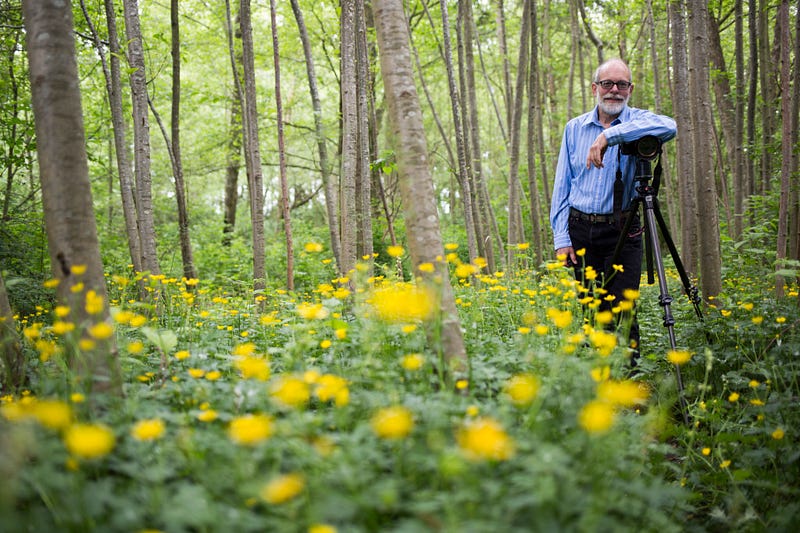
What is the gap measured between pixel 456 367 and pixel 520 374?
1.01 ft

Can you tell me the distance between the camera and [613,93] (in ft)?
10.6

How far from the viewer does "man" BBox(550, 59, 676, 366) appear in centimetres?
321

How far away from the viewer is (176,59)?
6.08 m

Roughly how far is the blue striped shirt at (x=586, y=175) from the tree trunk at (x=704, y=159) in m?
1.00

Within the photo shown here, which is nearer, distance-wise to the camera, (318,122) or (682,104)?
A: (682,104)

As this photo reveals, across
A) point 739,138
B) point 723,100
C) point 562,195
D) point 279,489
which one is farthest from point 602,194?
point 723,100

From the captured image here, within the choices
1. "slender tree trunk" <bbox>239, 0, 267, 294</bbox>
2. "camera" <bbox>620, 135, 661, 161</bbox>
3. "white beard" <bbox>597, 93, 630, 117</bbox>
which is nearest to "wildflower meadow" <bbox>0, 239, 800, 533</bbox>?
"camera" <bbox>620, 135, 661, 161</bbox>

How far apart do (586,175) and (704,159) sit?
4.38 feet

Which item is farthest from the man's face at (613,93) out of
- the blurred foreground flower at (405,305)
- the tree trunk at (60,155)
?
the tree trunk at (60,155)

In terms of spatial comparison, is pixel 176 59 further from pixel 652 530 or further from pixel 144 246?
pixel 652 530

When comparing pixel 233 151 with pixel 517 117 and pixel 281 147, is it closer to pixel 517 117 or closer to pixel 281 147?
pixel 281 147

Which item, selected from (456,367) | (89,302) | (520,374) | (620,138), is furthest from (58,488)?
(620,138)

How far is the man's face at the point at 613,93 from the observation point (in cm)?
317

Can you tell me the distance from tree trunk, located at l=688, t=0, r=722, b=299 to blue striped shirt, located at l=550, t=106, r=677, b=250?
3.28 ft
